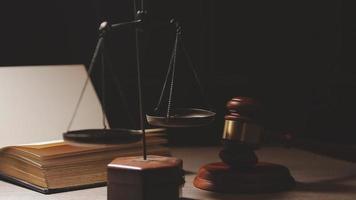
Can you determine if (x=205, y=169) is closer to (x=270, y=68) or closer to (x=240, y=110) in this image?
(x=240, y=110)

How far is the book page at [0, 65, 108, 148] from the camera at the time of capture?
2.10 meters

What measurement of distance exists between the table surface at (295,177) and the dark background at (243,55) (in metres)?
0.27

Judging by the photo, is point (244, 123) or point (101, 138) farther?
point (244, 123)

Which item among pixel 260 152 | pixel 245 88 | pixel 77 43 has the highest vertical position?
pixel 77 43

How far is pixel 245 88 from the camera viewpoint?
273cm

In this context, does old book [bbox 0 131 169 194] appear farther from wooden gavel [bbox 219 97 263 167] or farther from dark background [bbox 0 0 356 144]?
dark background [bbox 0 0 356 144]

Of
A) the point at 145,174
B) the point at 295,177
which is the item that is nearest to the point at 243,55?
the point at 295,177

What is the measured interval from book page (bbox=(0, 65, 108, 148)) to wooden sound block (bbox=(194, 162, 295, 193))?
538 mm

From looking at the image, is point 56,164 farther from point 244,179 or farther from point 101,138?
point 244,179

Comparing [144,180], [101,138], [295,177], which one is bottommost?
[295,177]

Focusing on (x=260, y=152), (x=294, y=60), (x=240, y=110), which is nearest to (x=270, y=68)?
(x=294, y=60)

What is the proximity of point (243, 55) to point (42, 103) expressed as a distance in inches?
37.6

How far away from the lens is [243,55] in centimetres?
277

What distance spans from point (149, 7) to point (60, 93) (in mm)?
591
